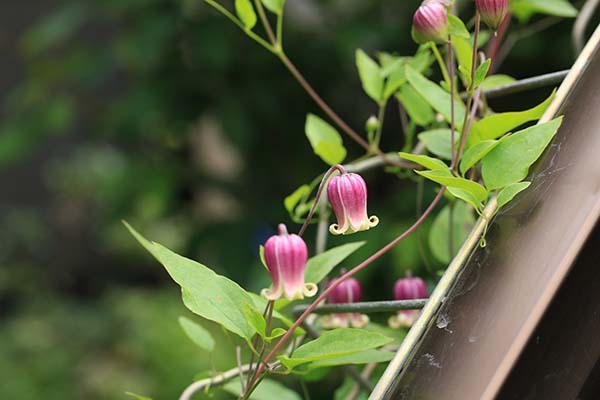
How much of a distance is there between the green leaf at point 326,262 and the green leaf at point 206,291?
0.06 meters

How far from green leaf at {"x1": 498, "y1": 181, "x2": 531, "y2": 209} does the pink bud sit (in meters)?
0.18

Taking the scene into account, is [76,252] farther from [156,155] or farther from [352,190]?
[352,190]

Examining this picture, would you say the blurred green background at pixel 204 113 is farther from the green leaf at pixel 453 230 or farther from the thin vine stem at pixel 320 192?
the thin vine stem at pixel 320 192

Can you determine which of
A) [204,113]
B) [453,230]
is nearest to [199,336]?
[453,230]

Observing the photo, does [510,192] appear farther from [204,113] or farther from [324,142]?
[204,113]

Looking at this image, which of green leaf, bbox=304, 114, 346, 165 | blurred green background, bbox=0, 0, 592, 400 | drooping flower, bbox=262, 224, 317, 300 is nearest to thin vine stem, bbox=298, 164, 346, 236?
drooping flower, bbox=262, 224, 317, 300

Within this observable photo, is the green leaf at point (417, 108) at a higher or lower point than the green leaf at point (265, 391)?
higher

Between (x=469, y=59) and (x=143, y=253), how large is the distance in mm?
3355

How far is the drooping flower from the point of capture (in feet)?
1.13

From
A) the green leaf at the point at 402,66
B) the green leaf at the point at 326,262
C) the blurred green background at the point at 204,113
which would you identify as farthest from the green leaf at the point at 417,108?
the blurred green background at the point at 204,113

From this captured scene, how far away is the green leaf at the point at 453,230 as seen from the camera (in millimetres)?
487

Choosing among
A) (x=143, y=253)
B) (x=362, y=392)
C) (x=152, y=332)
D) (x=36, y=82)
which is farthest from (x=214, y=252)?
(x=143, y=253)

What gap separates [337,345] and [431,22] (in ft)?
0.47

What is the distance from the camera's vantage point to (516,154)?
0.31 metres
